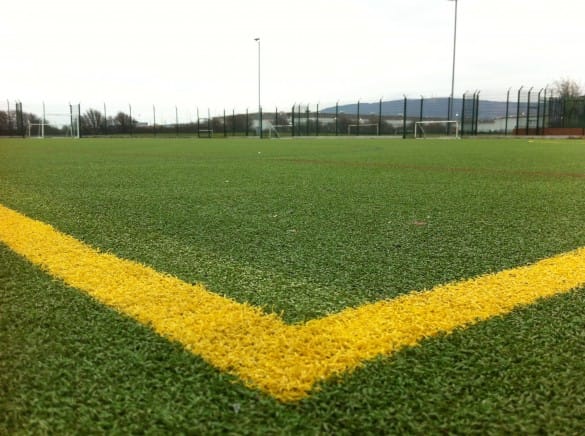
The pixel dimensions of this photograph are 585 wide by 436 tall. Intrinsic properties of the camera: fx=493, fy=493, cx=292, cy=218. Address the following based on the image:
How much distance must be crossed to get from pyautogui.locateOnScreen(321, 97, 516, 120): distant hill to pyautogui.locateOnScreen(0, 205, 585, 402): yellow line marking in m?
29.9

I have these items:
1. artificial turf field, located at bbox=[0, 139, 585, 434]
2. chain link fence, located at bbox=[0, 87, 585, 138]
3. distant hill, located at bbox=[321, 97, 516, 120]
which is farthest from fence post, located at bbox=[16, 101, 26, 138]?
artificial turf field, located at bbox=[0, 139, 585, 434]

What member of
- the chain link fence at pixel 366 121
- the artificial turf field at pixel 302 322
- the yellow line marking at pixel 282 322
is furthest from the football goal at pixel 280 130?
the yellow line marking at pixel 282 322

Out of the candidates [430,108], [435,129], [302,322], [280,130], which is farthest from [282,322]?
[280,130]

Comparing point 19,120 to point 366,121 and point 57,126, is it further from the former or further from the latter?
point 366,121

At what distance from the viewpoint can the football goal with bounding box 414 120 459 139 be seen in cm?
2962

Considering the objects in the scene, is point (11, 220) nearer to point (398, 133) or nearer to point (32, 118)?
point (398, 133)

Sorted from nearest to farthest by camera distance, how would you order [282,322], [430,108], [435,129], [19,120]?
1. [282,322]
2. [435,129]
3. [430,108]
4. [19,120]

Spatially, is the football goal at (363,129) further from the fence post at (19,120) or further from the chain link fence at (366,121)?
the fence post at (19,120)

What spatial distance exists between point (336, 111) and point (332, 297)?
34.8 metres

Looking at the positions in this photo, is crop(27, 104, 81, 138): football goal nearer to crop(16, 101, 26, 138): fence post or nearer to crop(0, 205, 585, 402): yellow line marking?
crop(16, 101, 26, 138): fence post

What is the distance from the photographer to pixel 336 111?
115 feet

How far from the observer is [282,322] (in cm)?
124

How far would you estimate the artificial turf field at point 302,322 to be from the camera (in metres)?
0.86

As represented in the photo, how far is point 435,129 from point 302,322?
3091 cm
